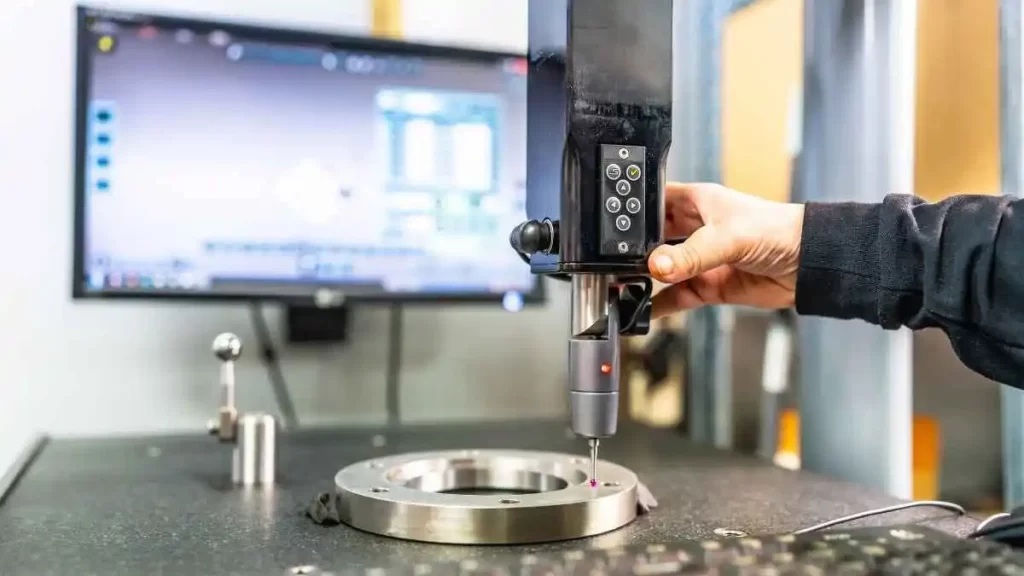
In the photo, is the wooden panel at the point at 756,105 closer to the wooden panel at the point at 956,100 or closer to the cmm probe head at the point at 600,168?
the wooden panel at the point at 956,100

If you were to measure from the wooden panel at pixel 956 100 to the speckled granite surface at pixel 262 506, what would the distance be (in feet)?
1.43

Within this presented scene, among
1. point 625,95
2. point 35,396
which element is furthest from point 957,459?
point 35,396

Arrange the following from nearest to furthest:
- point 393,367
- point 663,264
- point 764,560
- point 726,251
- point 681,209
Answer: point 764,560, point 663,264, point 726,251, point 681,209, point 393,367

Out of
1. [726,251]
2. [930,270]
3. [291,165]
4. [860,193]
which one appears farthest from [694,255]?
[291,165]

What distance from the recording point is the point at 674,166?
1146mm

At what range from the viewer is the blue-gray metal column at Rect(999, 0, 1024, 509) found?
760 millimetres

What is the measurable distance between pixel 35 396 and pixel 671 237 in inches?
32.9

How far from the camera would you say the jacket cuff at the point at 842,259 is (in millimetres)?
638

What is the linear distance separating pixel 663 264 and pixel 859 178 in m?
0.37

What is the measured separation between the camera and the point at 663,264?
0.56m

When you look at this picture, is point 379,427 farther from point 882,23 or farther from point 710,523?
point 882,23

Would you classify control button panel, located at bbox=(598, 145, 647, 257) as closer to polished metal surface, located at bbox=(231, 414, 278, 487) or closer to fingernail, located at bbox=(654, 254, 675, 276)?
fingernail, located at bbox=(654, 254, 675, 276)

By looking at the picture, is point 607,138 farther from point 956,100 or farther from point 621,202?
point 956,100

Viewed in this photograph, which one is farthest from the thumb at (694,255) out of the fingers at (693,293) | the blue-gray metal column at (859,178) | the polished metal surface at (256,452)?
the polished metal surface at (256,452)
